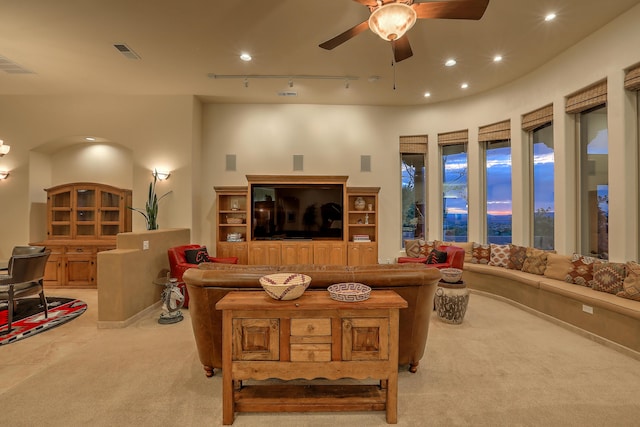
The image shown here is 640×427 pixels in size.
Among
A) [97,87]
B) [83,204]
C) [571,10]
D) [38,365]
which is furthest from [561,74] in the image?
[83,204]

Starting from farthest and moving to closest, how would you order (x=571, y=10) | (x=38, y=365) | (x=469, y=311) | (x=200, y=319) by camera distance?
(x=469, y=311) → (x=571, y=10) → (x=38, y=365) → (x=200, y=319)

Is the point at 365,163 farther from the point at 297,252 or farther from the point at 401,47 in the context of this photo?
the point at 401,47

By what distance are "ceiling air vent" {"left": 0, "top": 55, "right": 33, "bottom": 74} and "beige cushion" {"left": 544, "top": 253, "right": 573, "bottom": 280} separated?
853 centimetres

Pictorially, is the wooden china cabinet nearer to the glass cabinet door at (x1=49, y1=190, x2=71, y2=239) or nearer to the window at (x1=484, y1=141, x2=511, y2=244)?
the glass cabinet door at (x1=49, y1=190, x2=71, y2=239)

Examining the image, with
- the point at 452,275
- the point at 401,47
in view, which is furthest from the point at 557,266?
the point at 401,47

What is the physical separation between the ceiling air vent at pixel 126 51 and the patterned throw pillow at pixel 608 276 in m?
6.76

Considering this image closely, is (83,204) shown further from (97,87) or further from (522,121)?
(522,121)

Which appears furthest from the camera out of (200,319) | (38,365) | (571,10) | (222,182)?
(222,182)

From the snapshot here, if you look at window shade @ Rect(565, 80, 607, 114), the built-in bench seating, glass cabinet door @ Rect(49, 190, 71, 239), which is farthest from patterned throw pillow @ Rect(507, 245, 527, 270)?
glass cabinet door @ Rect(49, 190, 71, 239)

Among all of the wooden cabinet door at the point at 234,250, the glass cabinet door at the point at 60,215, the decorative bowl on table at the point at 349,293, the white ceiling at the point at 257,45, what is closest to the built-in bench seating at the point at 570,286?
the decorative bowl on table at the point at 349,293

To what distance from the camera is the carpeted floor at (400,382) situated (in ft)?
6.54

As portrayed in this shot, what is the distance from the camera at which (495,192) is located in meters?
5.70

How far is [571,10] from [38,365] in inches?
268

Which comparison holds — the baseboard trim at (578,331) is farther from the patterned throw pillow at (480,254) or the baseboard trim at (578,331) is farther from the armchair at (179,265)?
the armchair at (179,265)
